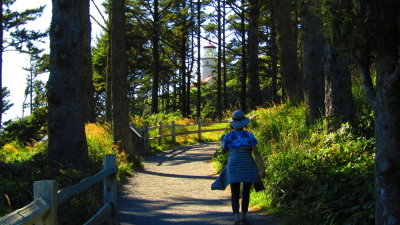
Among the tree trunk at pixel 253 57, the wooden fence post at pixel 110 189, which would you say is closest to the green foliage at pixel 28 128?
the tree trunk at pixel 253 57

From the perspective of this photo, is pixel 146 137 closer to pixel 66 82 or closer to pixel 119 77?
pixel 119 77

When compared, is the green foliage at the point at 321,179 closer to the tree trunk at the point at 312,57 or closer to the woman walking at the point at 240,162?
the woman walking at the point at 240,162

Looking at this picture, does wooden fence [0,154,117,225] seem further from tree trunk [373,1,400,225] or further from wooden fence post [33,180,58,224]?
tree trunk [373,1,400,225]

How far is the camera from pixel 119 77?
15.0 metres

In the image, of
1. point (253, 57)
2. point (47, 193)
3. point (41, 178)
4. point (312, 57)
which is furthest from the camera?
point (253, 57)

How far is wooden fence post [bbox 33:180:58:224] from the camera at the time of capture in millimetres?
3803

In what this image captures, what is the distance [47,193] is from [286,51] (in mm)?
13110

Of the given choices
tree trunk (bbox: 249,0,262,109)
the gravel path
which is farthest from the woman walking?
tree trunk (bbox: 249,0,262,109)

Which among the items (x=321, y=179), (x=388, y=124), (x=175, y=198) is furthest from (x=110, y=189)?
(x=388, y=124)

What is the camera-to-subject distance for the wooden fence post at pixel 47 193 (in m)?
3.80

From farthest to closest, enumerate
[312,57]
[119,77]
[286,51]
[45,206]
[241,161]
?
[286,51], [119,77], [312,57], [241,161], [45,206]

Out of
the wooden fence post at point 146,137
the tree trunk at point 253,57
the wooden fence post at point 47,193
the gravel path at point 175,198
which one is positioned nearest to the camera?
the wooden fence post at point 47,193

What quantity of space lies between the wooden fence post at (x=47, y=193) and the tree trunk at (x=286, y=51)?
12.5 meters

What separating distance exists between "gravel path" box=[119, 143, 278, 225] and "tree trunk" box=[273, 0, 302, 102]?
4.13 m
